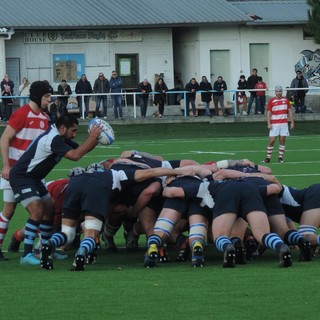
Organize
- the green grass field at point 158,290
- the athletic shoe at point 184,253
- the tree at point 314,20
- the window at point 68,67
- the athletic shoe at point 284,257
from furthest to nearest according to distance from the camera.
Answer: the window at point 68,67 < the tree at point 314,20 < the athletic shoe at point 184,253 < the athletic shoe at point 284,257 < the green grass field at point 158,290

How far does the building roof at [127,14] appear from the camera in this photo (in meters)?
51.0

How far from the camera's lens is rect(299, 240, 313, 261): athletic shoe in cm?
1219

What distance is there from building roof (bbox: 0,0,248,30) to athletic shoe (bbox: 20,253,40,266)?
3773 cm

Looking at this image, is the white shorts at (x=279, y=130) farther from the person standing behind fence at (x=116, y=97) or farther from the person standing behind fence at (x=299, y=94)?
the person standing behind fence at (x=299, y=94)

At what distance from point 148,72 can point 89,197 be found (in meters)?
42.5

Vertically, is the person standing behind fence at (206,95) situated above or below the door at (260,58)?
below

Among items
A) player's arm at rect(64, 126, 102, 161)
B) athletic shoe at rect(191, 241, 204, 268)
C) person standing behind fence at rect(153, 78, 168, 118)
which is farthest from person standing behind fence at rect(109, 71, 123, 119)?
athletic shoe at rect(191, 241, 204, 268)

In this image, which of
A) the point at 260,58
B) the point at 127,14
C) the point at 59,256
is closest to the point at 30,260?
the point at 59,256

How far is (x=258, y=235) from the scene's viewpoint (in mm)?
11984

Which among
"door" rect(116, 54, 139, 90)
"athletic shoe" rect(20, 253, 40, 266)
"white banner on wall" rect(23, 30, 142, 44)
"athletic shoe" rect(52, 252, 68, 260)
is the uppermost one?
"white banner on wall" rect(23, 30, 142, 44)

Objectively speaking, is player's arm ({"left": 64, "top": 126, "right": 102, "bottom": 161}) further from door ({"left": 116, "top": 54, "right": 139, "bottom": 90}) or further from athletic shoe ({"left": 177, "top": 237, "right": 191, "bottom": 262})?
door ({"left": 116, "top": 54, "right": 139, "bottom": 90})

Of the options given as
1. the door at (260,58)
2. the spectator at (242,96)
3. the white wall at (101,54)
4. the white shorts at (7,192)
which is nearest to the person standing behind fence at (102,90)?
the spectator at (242,96)

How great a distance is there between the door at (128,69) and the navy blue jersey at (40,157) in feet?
136

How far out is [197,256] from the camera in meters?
12.0
